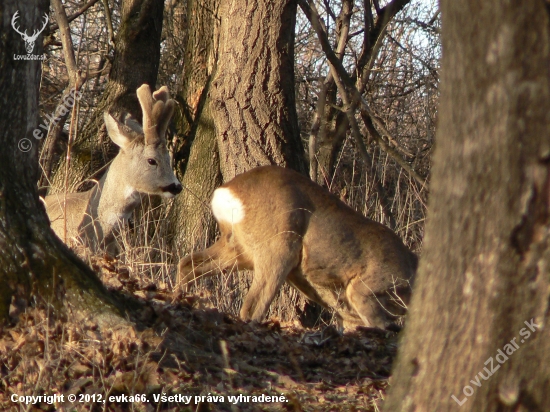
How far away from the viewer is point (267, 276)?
669 centimetres

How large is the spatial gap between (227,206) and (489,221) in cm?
472

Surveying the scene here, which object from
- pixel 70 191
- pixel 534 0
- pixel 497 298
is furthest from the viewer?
pixel 70 191

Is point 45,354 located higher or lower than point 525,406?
lower

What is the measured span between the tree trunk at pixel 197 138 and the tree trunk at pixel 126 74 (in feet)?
4.26

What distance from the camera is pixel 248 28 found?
782 centimetres

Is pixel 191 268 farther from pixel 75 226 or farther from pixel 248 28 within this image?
pixel 248 28

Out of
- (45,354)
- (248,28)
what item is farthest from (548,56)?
(248,28)

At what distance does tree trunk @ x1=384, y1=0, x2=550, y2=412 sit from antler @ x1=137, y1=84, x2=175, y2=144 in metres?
5.67

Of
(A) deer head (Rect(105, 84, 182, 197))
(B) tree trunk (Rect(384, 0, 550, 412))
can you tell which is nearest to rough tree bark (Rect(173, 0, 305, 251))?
(A) deer head (Rect(105, 84, 182, 197))

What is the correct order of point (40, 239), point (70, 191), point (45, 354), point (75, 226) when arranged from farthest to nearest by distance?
point (70, 191) < point (75, 226) < point (40, 239) < point (45, 354)

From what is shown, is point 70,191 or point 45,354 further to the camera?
point 70,191

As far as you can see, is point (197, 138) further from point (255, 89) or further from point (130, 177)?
point (255, 89)

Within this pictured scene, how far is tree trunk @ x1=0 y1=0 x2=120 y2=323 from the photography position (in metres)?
4.02

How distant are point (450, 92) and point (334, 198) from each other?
4813 millimetres
